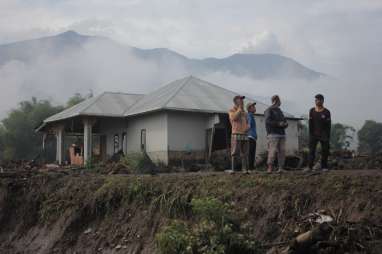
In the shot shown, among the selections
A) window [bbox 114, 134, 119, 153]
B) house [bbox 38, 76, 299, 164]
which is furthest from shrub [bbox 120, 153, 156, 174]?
window [bbox 114, 134, 119, 153]

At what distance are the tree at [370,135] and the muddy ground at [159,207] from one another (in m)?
34.5

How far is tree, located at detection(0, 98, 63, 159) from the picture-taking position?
52500 mm

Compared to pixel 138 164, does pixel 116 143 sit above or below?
above

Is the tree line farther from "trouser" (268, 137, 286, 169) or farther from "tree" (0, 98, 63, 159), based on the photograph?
"trouser" (268, 137, 286, 169)

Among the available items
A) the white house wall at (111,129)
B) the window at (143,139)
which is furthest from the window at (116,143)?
the window at (143,139)

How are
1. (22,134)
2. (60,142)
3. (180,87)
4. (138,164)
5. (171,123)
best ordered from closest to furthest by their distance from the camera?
(138,164), (171,123), (180,87), (60,142), (22,134)

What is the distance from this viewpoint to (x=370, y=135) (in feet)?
145

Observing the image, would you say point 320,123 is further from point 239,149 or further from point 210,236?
point 210,236

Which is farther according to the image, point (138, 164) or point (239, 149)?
point (138, 164)

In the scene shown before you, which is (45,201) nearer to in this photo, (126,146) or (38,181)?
(38,181)

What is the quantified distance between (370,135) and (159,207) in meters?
38.4

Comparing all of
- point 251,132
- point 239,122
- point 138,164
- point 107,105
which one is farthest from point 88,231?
point 107,105

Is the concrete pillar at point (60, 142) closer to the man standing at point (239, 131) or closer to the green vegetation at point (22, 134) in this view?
the man standing at point (239, 131)

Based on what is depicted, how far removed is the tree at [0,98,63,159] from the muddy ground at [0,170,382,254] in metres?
39.6
